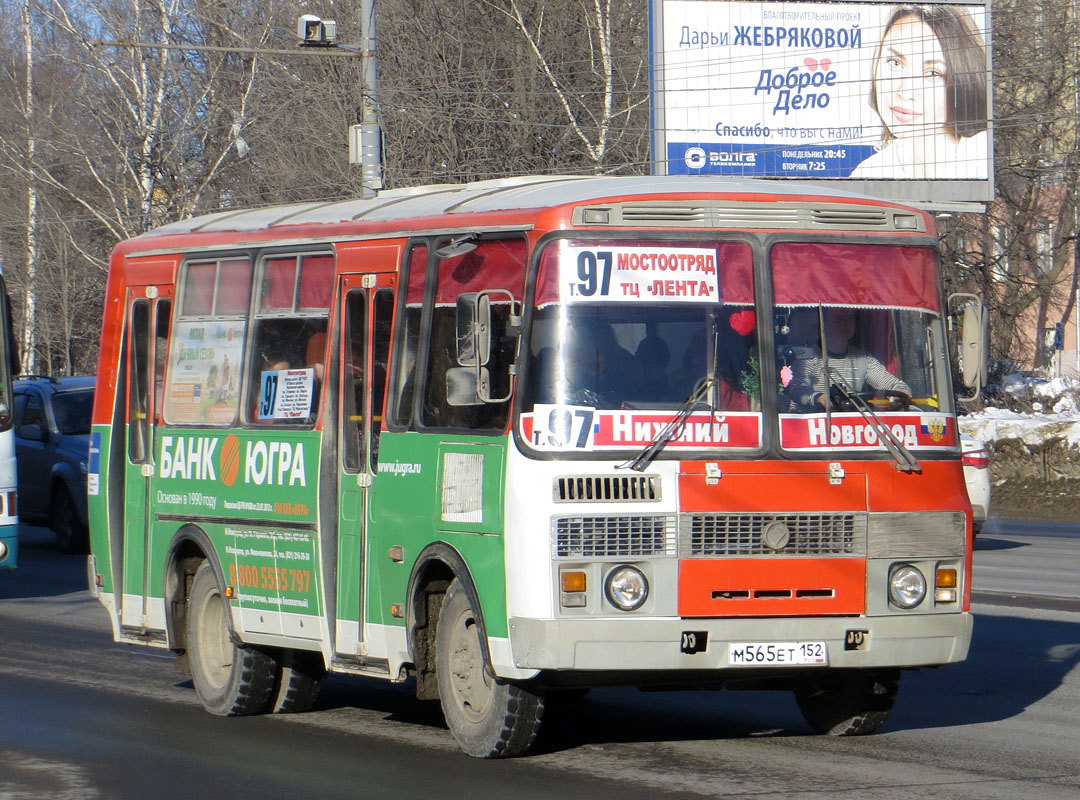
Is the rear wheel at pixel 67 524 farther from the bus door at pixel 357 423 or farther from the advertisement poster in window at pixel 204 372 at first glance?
the bus door at pixel 357 423

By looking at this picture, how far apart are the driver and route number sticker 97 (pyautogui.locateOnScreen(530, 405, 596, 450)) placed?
98cm

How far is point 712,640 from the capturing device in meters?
8.33

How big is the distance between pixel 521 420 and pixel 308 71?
3001 centimetres

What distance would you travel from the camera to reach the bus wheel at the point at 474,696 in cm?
859

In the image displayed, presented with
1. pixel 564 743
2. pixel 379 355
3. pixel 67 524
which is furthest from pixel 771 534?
pixel 67 524

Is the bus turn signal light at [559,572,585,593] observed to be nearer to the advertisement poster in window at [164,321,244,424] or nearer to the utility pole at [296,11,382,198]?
the advertisement poster in window at [164,321,244,424]

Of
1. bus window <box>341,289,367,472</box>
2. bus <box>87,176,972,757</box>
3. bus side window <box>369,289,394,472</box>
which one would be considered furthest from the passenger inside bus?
bus side window <box>369,289,394,472</box>

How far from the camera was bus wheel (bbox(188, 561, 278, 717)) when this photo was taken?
10.6m

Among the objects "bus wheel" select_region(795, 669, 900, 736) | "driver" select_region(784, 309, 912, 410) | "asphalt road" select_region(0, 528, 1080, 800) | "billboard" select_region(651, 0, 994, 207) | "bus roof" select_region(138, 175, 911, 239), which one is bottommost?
"asphalt road" select_region(0, 528, 1080, 800)

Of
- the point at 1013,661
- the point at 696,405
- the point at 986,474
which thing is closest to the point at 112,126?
the point at 986,474

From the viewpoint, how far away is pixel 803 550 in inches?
334

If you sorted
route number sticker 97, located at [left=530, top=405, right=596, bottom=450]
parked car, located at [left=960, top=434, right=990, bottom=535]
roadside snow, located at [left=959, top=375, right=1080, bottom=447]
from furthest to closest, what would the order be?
roadside snow, located at [left=959, top=375, right=1080, bottom=447], parked car, located at [left=960, top=434, right=990, bottom=535], route number sticker 97, located at [left=530, top=405, right=596, bottom=450]

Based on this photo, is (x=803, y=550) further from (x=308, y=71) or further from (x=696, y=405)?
(x=308, y=71)

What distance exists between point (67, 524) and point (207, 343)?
457 inches
